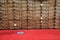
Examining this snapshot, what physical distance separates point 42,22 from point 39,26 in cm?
5

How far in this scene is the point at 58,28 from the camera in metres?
1.42

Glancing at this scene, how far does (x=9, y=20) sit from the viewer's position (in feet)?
4.54

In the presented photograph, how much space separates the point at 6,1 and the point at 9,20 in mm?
203

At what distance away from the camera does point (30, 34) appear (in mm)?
1354

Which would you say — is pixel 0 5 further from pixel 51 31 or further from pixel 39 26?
pixel 51 31

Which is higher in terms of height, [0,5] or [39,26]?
[0,5]

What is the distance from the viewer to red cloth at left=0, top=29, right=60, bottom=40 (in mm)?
1286

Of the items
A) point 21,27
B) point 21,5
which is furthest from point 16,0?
point 21,27

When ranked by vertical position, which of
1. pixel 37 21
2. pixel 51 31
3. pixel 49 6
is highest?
pixel 49 6

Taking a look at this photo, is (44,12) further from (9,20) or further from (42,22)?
(9,20)

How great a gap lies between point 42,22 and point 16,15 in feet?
0.95

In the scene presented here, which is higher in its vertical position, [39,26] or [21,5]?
[21,5]

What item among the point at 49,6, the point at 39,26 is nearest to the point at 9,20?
the point at 39,26

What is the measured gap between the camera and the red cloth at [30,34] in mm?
1286
